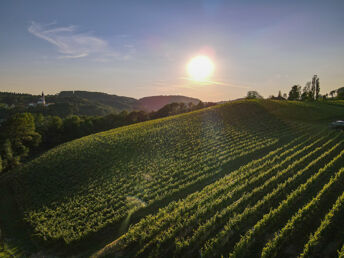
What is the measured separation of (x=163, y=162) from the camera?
26.5m

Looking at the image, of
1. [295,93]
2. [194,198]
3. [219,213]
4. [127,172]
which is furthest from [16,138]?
[295,93]

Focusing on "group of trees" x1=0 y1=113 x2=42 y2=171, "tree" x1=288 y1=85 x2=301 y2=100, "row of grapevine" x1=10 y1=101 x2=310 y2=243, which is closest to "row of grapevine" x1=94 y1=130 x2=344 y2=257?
"row of grapevine" x1=10 y1=101 x2=310 y2=243

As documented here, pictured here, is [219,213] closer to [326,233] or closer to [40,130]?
[326,233]

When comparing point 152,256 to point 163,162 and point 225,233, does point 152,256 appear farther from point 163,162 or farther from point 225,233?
point 163,162

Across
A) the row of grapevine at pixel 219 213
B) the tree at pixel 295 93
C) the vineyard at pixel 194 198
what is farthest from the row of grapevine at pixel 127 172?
the tree at pixel 295 93

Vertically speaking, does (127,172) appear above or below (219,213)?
below

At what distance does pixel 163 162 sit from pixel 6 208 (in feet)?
70.4

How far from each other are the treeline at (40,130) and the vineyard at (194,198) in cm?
2048

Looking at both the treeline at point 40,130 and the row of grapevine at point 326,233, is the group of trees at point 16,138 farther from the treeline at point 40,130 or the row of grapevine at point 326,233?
the row of grapevine at point 326,233

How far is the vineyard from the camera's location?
9.63 meters

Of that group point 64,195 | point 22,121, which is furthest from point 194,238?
point 22,121

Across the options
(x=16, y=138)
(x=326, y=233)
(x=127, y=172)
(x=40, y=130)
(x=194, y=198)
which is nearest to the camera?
(x=326, y=233)

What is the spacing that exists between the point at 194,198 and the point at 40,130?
7261 centimetres

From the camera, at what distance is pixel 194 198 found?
15.6 m
